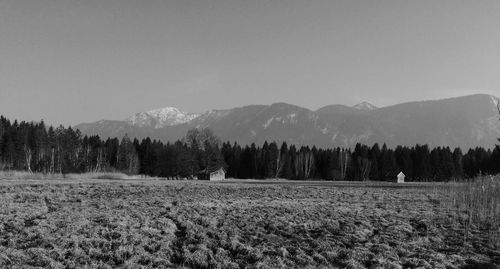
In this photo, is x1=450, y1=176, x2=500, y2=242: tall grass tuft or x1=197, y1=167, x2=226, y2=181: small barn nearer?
x1=450, y1=176, x2=500, y2=242: tall grass tuft

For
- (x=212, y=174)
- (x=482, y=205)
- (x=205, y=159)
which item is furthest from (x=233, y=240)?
(x=205, y=159)

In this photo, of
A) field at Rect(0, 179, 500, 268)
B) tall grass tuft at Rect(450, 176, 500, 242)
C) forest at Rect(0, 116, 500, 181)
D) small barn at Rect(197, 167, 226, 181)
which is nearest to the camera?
field at Rect(0, 179, 500, 268)

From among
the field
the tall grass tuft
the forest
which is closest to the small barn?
the forest

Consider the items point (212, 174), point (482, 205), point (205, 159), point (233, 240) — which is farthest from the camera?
point (205, 159)

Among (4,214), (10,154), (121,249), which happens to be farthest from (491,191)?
(10,154)

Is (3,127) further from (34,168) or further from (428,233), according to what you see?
(428,233)

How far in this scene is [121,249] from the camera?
42.1ft

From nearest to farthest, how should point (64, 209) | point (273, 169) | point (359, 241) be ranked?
point (359, 241) < point (64, 209) < point (273, 169)

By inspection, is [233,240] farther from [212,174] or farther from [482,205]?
[212,174]

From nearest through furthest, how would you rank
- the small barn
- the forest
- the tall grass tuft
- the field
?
1. the field
2. the tall grass tuft
3. the small barn
4. the forest

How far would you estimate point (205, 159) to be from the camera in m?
105

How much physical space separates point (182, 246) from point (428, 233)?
10099 mm

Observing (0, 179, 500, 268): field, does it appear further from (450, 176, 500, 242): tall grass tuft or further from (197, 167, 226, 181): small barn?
(197, 167, 226, 181): small barn

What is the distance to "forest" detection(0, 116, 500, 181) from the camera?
105 meters
